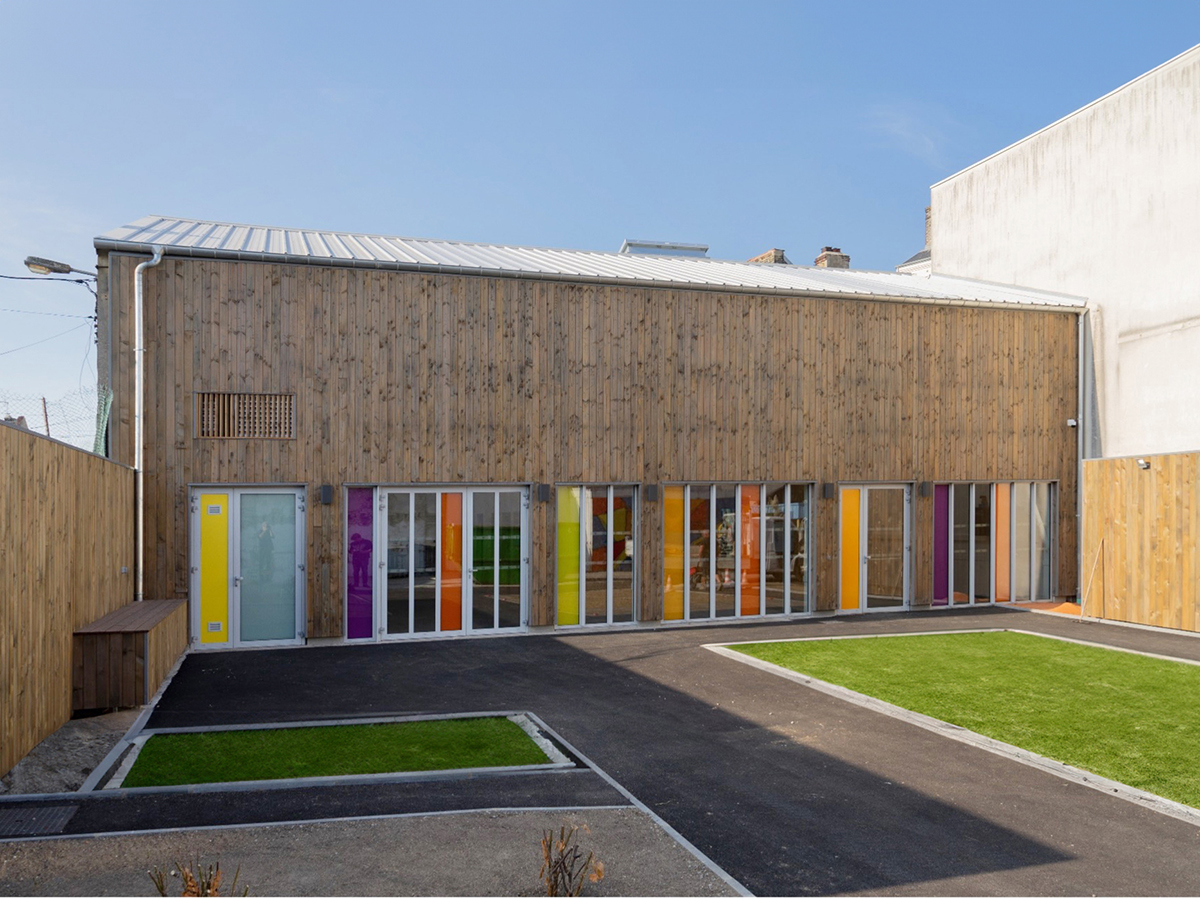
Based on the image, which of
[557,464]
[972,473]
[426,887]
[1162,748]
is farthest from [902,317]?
[426,887]

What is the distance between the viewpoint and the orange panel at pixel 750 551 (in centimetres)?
1652

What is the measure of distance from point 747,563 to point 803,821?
396 inches

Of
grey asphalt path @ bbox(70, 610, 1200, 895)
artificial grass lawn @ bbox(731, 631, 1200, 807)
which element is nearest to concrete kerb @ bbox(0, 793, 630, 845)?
grey asphalt path @ bbox(70, 610, 1200, 895)

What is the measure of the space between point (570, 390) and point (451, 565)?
3.34 meters

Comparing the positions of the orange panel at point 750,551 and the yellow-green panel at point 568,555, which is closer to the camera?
the yellow-green panel at point 568,555

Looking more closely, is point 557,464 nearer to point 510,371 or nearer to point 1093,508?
point 510,371

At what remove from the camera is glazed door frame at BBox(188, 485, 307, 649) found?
13641 millimetres

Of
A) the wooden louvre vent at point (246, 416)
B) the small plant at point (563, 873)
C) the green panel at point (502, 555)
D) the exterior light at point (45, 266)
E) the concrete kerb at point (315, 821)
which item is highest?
the exterior light at point (45, 266)

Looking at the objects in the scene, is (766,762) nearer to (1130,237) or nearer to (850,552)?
(850,552)

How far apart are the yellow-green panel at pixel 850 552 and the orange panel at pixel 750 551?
166cm

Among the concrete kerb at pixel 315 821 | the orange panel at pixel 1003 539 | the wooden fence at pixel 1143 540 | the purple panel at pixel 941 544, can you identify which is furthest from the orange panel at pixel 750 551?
the concrete kerb at pixel 315 821

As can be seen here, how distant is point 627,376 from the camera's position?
1583 cm

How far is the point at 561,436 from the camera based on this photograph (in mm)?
15430

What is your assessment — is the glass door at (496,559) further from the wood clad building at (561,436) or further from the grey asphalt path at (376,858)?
the grey asphalt path at (376,858)
